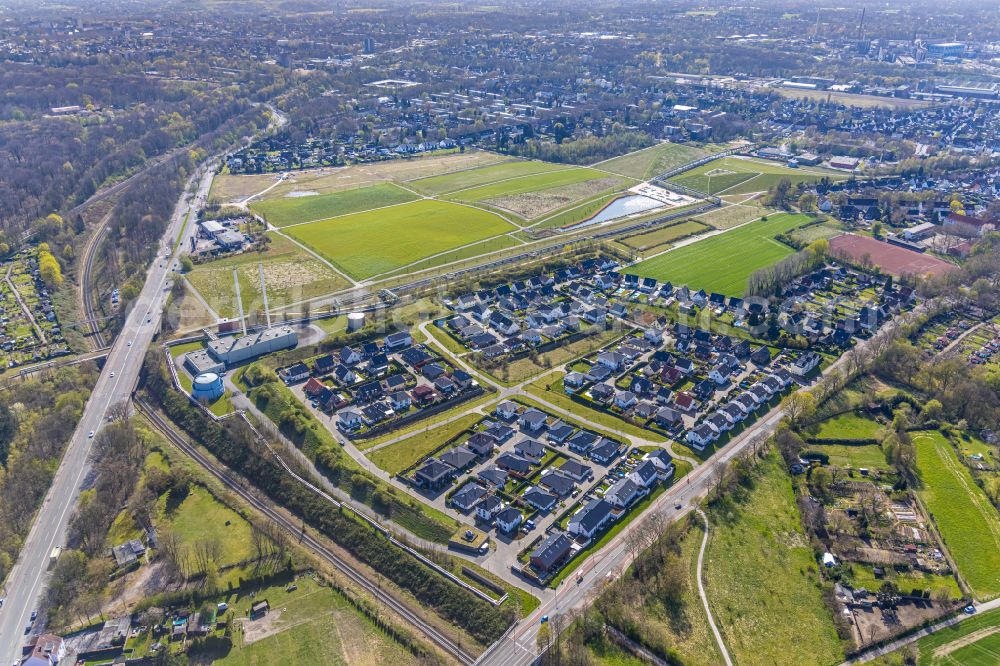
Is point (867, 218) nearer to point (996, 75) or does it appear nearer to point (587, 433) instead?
point (587, 433)

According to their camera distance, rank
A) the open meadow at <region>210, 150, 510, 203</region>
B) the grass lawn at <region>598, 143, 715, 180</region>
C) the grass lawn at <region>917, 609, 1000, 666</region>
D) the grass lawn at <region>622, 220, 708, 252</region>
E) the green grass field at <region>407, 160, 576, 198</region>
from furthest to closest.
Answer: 1. the grass lawn at <region>598, 143, 715, 180</region>
2. the green grass field at <region>407, 160, 576, 198</region>
3. the open meadow at <region>210, 150, 510, 203</region>
4. the grass lawn at <region>622, 220, 708, 252</region>
5. the grass lawn at <region>917, 609, 1000, 666</region>

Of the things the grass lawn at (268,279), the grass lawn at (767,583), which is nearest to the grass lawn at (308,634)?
the grass lawn at (767,583)

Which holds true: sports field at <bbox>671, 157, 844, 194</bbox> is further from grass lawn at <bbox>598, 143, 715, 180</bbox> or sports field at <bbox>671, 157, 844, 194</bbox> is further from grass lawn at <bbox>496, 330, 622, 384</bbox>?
grass lawn at <bbox>496, 330, 622, 384</bbox>

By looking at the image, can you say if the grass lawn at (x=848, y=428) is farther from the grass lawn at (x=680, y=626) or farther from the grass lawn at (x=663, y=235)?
the grass lawn at (x=663, y=235)

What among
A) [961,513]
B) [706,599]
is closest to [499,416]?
[706,599]

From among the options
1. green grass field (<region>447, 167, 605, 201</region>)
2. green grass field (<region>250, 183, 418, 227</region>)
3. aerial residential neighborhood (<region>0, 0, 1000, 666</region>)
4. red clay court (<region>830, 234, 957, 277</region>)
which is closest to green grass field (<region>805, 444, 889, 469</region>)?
aerial residential neighborhood (<region>0, 0, 1000, 666</region>)
